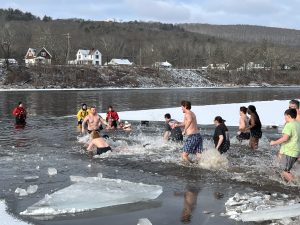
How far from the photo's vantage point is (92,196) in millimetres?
7973

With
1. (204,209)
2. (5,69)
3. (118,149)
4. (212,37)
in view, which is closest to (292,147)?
(204,209)

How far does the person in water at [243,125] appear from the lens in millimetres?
13492

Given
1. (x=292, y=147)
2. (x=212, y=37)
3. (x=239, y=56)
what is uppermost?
(x=212, y=37)

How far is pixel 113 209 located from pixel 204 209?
1.61 meters

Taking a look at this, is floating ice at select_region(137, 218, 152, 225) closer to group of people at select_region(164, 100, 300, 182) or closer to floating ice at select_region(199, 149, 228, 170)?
group of people at select_region(164, 100, 300, 182)

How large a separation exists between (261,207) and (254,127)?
20.1 feet

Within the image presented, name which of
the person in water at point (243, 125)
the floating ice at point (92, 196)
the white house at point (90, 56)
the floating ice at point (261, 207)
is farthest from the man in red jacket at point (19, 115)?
the white house at point (90, 56)

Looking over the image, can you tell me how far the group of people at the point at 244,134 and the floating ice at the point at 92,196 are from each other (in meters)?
2.50

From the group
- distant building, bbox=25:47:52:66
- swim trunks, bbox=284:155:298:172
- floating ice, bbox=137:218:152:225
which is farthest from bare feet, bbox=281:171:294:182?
distant building, bbox=25:47:52:66

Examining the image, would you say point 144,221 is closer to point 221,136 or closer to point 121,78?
point 221,136

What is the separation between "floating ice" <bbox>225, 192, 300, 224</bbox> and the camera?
22.7 feet

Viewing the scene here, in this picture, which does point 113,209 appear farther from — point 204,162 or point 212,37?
point 212,37

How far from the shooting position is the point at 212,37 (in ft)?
650

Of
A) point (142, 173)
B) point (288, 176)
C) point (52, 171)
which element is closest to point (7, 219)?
point (52, 171)
